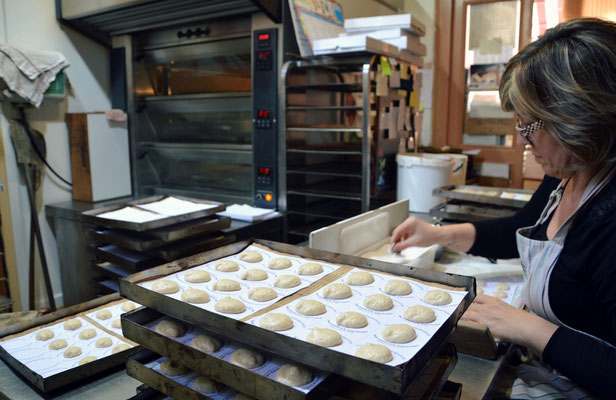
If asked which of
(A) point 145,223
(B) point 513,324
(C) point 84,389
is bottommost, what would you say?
(C) point 84,389

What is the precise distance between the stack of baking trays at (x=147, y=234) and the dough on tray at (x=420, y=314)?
4.30 feet

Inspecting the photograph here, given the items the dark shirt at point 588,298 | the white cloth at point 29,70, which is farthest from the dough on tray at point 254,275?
the white cloth at point 29,70

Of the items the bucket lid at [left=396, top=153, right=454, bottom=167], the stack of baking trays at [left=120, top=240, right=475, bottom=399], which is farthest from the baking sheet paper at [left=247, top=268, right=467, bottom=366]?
the bucket lid at [left=396, top=153, right=454, bottom=167]

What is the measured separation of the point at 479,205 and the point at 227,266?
5.75 feet

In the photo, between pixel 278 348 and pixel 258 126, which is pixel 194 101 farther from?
pixel 278 348

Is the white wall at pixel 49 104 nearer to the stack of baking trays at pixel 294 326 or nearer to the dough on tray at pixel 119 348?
the dough on tray at pixel 119 348

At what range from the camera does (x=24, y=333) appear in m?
1.24

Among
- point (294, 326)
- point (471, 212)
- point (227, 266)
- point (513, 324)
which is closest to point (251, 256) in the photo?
point (227, 266)

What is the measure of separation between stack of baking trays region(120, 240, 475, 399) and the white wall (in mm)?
2976

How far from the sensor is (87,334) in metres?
1.22

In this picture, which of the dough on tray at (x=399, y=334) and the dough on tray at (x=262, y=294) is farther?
the dough on tray at (x=262, y=294)

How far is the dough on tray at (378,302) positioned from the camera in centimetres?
94

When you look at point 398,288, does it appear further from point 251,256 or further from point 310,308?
point 251,256

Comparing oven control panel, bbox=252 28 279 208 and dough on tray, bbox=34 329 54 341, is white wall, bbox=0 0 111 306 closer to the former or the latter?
oven control panel, bbox=252 28 279 208
